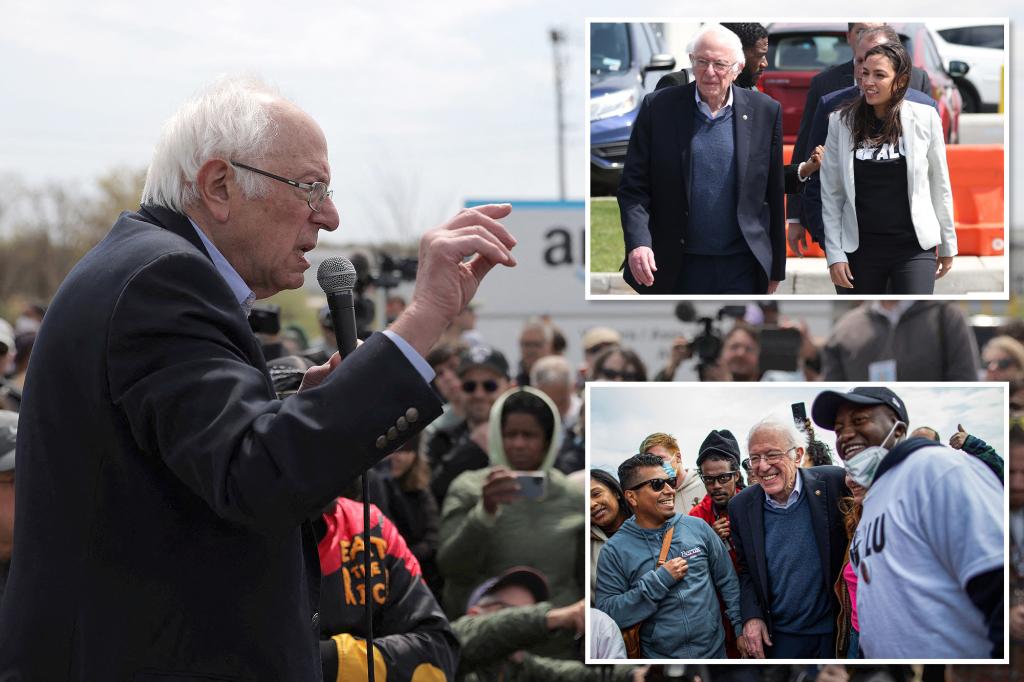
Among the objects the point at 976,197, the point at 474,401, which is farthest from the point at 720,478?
the point at 474,401

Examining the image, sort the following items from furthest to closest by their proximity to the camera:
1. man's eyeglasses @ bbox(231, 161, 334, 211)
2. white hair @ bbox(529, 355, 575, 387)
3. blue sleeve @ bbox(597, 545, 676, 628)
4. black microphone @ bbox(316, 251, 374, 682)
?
white hair @ bbox(529, 355, 575, 387) < blue sleeve @ bbox(597, 545, 676, 628) < black microphone @ bbox(316, 251, 374, 682) < man's eyeglasses @ bbox(231, 161, 334, 211)

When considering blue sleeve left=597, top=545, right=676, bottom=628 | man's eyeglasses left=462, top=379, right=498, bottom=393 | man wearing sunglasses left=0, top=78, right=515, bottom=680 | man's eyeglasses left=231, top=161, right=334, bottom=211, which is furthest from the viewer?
man's eyeglasses left=462, top=379, right=498, bottom=393

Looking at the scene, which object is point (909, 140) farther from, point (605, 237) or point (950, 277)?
point (605, 237)

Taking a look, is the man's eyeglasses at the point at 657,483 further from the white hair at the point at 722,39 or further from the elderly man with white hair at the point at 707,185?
the white hair at the point at 722,39

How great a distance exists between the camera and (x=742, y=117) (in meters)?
2.68

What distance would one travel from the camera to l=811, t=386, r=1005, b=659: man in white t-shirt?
8.77 ft

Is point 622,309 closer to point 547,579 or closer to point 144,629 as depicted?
point 547,579

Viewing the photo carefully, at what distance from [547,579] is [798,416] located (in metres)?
1.72

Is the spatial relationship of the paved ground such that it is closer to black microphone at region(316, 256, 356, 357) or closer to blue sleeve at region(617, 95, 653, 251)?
blue sleeve at region(617, 95, 653, 251)

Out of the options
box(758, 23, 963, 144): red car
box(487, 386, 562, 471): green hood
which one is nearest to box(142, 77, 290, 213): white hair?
box(758, 23, 963, 144): red car

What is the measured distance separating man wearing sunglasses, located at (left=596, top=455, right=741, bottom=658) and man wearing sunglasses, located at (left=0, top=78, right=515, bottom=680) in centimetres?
101

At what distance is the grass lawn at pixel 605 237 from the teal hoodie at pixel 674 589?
0.57 m

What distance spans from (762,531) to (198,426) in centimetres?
149

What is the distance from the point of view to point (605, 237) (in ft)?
9.09
